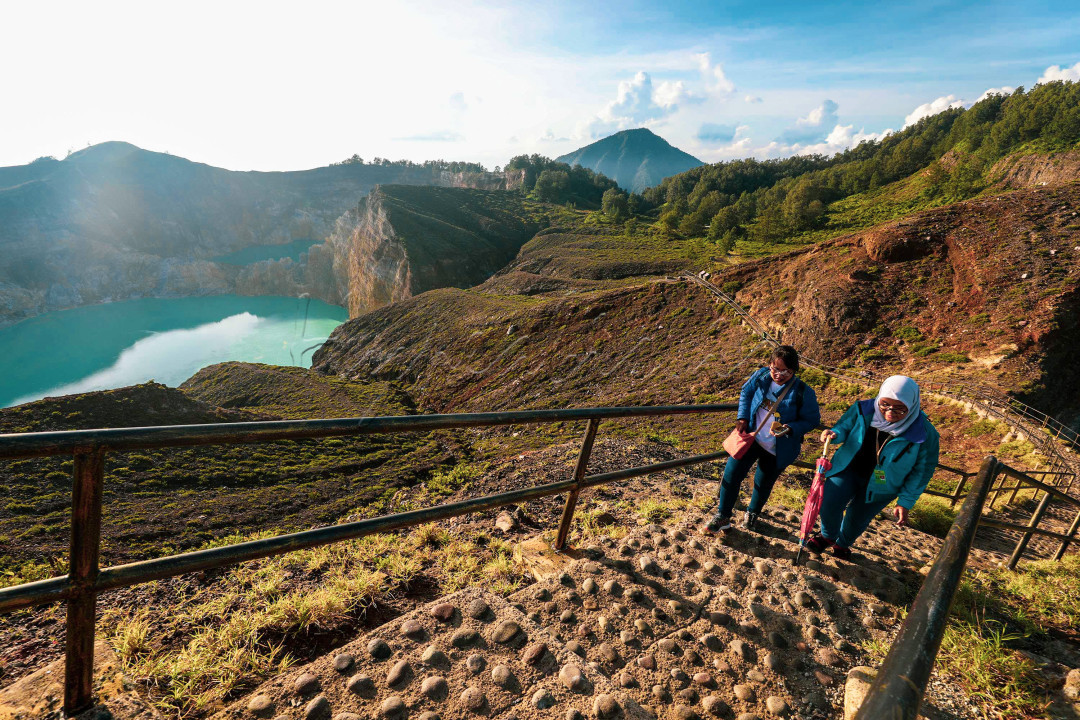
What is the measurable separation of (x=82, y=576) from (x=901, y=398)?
4.57m

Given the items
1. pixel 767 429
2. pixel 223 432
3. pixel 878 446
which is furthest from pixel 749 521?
pixel 223 432

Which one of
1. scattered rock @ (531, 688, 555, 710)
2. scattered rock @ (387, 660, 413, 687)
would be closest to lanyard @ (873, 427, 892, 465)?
scattered rock @ (531, 688, 555, 710)

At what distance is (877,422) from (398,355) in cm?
3573

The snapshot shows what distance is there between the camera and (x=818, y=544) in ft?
11.7

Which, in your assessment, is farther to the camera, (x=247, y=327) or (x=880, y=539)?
(x=247, y=327)

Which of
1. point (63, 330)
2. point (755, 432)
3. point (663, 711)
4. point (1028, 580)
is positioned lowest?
point (63, 330)

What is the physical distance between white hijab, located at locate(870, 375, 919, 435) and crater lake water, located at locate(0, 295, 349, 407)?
7732 cm

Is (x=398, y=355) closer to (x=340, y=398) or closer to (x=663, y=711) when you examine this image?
(x=340, y=398)

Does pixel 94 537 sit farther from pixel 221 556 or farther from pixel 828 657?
pixel 828 657

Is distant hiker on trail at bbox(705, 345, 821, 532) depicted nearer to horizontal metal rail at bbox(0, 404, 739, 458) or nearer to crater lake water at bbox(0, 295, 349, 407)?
horizontal metal rail at bbox(0, 404, 739, 458)

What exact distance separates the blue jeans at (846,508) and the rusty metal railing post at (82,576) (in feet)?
14.7

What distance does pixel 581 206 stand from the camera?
10850 cm

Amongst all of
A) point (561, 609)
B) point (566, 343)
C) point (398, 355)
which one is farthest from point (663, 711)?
point (398, 355)

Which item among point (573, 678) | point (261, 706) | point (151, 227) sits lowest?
point (151, 227)
